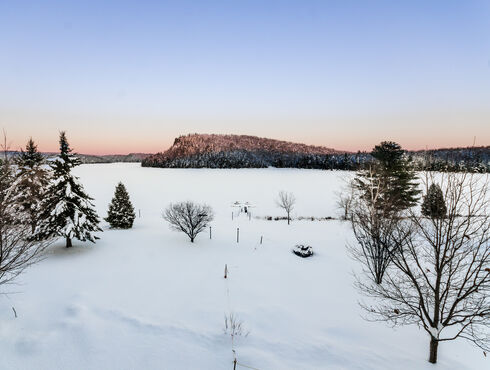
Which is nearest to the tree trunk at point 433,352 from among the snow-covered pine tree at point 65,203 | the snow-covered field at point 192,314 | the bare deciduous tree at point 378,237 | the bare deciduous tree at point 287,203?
the snow-covered field at point 192,314

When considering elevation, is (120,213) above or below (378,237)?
below

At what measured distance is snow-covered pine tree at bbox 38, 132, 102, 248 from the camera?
18.3 meters

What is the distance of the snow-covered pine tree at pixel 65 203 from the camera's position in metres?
18.3

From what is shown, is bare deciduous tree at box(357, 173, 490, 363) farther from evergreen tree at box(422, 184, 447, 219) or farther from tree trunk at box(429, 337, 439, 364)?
evergreen tree at box(422, 184, 447, 219)

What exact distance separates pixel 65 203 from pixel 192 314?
14547mm

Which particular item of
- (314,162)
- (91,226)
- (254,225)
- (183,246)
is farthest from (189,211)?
(314,162)

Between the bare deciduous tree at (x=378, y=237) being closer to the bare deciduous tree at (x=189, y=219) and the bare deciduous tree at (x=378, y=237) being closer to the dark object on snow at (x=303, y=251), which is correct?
the dark object on snow at (x=303, y=251)

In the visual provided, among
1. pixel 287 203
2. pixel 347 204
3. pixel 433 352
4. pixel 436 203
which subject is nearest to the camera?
pixel 436 203

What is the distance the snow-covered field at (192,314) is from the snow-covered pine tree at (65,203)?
2007 mm

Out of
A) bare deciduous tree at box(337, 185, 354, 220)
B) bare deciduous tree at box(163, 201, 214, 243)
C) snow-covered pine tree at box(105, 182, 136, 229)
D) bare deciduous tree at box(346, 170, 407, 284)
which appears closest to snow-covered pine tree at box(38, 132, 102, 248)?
bare deciduous tree at box(163, 201, 214, 243)

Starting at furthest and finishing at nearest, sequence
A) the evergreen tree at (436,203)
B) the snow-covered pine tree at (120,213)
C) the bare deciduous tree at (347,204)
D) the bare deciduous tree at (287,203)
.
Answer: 1. the bare deciduous tree at (287,203)
2. the snow-covered pine tree at (120,213)
3. the bare deciduous tree at (347,204)
4. the evergreen tree at (436,203)

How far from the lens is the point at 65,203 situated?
18.7 meters

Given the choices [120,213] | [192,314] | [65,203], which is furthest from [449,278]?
[120,213]

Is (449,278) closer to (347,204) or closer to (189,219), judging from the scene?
(189,219)
